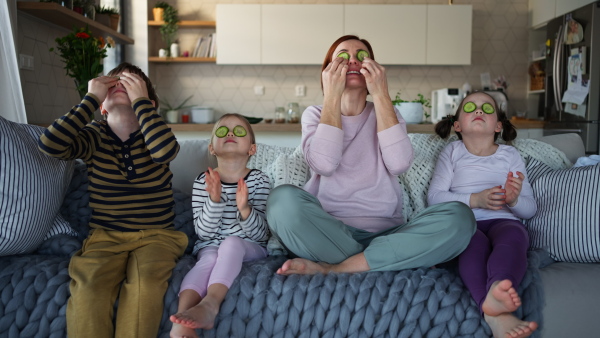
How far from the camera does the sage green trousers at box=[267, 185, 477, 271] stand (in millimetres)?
1465

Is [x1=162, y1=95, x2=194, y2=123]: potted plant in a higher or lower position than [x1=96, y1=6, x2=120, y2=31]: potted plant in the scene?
lower

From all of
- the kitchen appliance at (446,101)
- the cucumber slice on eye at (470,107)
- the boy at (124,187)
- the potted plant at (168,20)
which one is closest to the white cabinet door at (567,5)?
the kitchen appliance at (446,101)

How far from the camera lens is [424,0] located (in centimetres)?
536

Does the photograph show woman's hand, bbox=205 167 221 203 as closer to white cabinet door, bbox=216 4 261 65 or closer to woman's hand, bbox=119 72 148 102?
Result: woman's hand, bbox=119 72 148 102

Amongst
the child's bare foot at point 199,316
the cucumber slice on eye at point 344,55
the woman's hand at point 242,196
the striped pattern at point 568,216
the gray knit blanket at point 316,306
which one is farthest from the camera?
the cucumber slice on eye at point 344,55

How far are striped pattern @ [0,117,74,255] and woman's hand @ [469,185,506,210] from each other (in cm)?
134

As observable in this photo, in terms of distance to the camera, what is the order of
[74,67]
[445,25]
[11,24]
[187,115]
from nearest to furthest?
[11,24]
[74,67]
[445,25]
[187,115]

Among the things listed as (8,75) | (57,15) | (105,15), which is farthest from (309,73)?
(8,75)

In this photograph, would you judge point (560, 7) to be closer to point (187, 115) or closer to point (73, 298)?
point (187, 115)

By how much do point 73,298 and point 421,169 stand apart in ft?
4.05

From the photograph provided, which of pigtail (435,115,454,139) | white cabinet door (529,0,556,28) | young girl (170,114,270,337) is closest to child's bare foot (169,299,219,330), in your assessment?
young girl (170,114,270,337)

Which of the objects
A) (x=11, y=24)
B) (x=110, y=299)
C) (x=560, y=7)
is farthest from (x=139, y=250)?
(x=560, y=7)

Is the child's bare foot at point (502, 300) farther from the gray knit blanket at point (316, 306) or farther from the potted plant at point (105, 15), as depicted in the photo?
the potted plant at point (105, 15)

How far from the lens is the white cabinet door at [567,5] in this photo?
169 inches
